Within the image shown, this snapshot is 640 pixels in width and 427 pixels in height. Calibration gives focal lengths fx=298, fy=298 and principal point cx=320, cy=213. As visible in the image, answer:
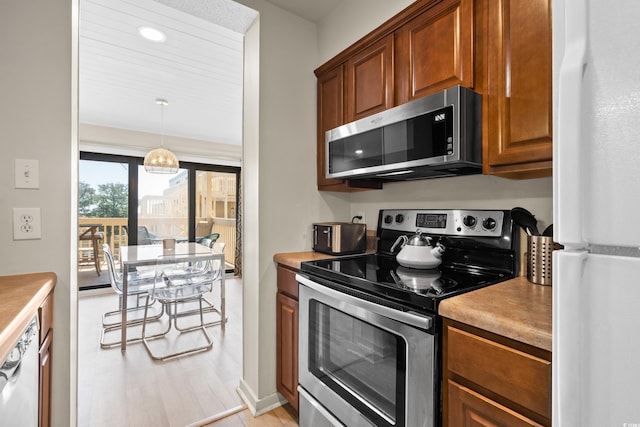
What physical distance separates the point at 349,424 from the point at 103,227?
192 inches

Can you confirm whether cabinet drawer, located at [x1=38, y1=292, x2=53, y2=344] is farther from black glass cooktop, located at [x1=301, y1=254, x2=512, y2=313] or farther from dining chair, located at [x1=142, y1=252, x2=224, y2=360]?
dining chair, located at [x1=142, y1=252, x2=224, y2=360]

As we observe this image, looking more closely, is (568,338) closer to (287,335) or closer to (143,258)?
(287,335)

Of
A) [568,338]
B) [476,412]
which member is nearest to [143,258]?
[476,412]

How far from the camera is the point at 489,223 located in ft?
4.61

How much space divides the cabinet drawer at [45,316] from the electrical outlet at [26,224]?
10.4 inches

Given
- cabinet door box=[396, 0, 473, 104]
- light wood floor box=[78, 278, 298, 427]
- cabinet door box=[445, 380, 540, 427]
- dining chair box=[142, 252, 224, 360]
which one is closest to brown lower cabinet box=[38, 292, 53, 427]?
light wood floor box=[78, 278, 298, 427]

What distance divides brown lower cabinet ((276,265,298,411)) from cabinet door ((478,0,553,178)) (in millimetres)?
1214

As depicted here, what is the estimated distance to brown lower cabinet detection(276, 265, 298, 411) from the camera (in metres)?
1.74

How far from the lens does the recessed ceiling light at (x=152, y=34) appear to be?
85.4 inches

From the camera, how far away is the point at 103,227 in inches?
182

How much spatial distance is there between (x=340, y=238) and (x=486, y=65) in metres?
1.14

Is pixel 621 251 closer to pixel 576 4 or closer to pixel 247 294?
pixel 576 4

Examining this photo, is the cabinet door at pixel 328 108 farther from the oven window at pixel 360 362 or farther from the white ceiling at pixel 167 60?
the oven window at pixel 360 362

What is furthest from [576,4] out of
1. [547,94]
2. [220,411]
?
[220,411]
